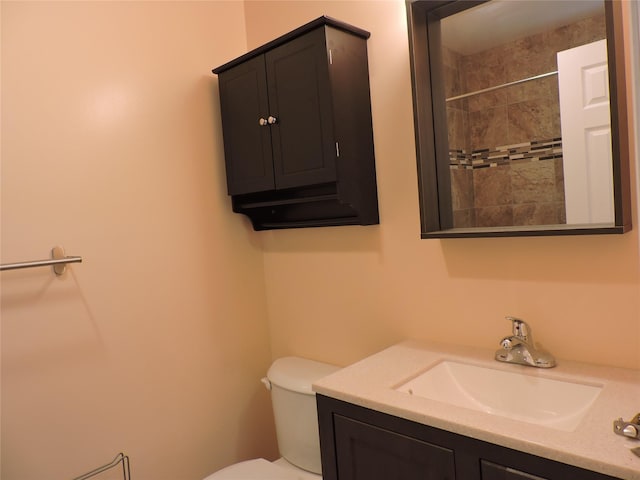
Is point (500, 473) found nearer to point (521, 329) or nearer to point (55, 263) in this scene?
point (521, 329)

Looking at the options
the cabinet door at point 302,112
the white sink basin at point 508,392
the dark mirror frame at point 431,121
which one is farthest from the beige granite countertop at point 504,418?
the cabinet door at point 302,112

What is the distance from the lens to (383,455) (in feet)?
3.76

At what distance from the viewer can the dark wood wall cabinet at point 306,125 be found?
5.12 ft

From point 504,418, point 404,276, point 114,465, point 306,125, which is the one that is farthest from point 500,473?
point 114,465

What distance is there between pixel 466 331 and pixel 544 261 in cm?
34

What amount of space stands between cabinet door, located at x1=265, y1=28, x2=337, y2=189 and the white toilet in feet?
2.39

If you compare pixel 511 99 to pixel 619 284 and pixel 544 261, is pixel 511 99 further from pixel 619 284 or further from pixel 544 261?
pixel 619 284

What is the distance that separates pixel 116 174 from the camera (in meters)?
1.68

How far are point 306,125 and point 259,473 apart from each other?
1.24 meters

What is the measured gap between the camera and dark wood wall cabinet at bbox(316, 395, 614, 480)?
35.9 inches

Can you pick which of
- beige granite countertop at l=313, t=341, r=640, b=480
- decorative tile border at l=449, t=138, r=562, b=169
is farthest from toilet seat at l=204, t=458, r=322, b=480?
decorative tile border at l=449, t=138, r=562, b=169

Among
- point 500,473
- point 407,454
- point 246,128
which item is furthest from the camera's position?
point 246,128

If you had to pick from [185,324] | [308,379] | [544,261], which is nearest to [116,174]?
[185,324]

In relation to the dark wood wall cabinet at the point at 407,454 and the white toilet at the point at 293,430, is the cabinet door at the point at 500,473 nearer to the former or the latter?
the dark wood wall cabinet at the point at 407,454
